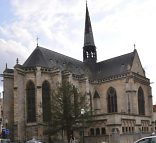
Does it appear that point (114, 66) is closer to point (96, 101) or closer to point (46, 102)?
point (96, 101)

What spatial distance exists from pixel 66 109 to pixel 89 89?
17409 millimetres

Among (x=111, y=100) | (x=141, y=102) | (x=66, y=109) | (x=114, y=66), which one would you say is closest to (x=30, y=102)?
(x=66, y=109)

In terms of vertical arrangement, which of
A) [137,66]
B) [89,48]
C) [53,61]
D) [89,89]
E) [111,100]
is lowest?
[111,100]

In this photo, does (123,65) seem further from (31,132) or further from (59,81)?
(31,132)

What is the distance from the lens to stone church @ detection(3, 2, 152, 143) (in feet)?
168

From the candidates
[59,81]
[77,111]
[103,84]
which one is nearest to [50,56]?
[59,81]

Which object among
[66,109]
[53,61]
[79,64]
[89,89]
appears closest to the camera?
[66,109]

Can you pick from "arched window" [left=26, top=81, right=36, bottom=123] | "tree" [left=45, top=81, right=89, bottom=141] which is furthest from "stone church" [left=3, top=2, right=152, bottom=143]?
"tree" [left=45, top=81, right=89, bottom=141]

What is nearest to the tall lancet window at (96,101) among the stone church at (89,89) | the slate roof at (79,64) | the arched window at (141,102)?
the stone church at (89,89)

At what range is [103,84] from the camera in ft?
211

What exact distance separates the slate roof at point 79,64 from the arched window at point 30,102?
3.00 metres

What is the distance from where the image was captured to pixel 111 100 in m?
63.5

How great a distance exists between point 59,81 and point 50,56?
6843 millimetres

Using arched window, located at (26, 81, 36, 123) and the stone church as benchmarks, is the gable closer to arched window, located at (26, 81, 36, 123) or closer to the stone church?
the stone church
